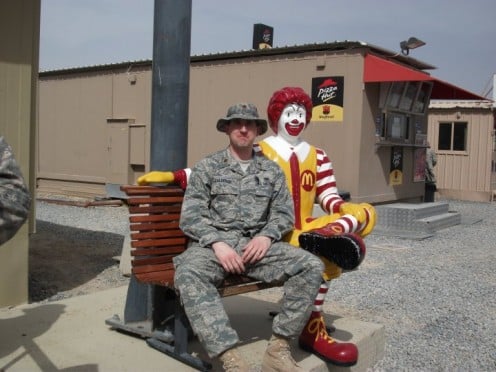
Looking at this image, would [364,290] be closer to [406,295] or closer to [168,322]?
[406,295]

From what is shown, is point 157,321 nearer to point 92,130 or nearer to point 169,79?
point 169,79

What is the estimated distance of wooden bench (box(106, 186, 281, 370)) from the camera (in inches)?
121

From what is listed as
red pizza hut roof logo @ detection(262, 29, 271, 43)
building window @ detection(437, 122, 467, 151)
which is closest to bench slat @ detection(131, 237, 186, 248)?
red pizza hut roof logo @ detection(262, 29, 271, 43)

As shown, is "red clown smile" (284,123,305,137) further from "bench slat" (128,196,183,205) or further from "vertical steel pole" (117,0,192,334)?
"bench slat" (128,196,183,205)

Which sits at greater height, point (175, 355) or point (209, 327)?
point (209, 327)

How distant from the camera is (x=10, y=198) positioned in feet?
5.41

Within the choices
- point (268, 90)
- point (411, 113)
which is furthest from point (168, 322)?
point (411, 113)

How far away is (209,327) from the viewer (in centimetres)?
269

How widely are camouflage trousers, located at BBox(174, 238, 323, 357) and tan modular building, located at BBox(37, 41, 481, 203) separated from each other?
21.3ft

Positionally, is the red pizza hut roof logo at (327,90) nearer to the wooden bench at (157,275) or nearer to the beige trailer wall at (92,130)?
the beige trailer wall at (92,130)

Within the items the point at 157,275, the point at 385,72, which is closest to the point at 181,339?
the point at 157,275

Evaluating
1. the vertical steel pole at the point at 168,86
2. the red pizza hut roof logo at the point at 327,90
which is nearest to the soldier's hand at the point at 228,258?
the vertical steel pole at the point at 168,86

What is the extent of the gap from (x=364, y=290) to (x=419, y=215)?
454cm

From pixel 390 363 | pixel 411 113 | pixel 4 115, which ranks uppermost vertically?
pixel 411 113
